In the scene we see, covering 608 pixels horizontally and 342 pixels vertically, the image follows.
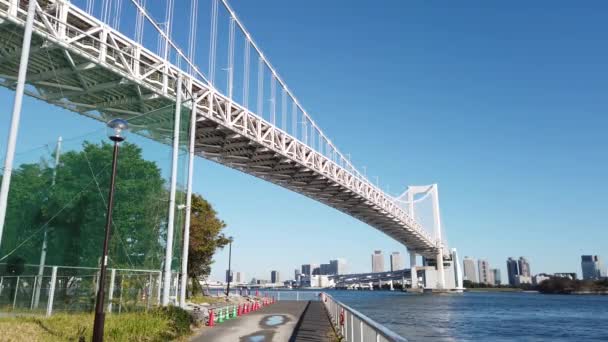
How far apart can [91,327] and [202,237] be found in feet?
69.7

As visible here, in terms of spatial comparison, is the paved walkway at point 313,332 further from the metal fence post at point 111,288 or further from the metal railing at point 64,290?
the metal fence post at point 111,288

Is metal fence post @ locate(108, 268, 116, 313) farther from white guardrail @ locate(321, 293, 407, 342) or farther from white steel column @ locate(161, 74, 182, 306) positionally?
white guardrail @ locate(321, 293, 407, 342)

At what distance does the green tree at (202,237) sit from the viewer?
106 ft

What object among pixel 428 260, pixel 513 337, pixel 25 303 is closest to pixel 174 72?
pixel 25 303

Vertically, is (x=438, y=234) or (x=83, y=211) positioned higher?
(x=438, y=234)

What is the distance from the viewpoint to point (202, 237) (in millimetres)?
32469

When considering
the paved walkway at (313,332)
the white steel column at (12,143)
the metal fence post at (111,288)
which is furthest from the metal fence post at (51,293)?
the paved walkway at (313,332)

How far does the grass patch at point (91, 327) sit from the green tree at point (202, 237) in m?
18.7

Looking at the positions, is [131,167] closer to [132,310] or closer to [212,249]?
[132,310]

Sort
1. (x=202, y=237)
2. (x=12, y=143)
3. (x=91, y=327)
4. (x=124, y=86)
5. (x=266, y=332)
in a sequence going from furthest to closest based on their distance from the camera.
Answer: (x=202, y=237) → (x=124, y=86) → (x=266, y=332) → (x=12, y=143) → (x=91, y=327)

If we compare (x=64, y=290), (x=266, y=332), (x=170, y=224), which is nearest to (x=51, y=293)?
(x=64, y=290)

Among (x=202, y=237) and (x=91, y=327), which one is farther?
(x=202, y=237)

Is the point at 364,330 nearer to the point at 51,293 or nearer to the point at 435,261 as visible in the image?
the point at 51,293

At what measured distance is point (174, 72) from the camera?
79.3ft
